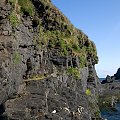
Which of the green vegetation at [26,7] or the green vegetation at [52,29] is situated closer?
the green vegetation at [26,7]

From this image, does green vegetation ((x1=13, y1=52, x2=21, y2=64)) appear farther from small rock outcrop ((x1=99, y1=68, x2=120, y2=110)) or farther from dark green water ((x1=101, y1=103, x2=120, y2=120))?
small rock outcrop ((x1=99, y1=68, x2=120, y2=110))

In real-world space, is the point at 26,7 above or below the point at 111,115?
above

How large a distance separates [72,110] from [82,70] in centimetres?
1729

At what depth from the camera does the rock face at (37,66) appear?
86.2 feet

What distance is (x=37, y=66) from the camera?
112 feet

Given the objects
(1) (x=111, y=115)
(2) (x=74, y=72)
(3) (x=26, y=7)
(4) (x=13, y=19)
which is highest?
(3) (x=26, y=7)

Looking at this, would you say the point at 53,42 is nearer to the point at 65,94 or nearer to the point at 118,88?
the point at 65,94

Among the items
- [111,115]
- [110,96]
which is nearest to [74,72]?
[111,115]

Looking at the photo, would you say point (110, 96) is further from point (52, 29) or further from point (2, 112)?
point (2, 112)

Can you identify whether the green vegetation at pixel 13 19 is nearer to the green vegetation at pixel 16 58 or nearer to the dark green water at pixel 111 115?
the green vegetation at pixel 16 58

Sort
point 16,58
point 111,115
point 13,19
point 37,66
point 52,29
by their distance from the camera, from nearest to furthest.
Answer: point 16,58
point 13,19
point 37,66
point 52,29
point 111,115

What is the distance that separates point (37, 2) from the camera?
3747 centimetres

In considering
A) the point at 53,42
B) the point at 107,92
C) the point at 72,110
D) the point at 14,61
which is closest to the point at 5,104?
the point at 14,61

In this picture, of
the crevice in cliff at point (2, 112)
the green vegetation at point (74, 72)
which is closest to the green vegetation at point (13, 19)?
the crevice in cliff at point (2, 112)
